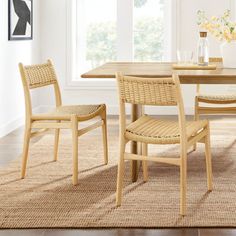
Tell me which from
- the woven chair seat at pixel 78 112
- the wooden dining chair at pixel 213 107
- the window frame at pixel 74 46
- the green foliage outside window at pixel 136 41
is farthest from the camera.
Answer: the green foliage outside window at pixel 136 41

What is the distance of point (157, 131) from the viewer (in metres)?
3.62

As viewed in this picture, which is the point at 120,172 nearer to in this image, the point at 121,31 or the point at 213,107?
the point at 213,107

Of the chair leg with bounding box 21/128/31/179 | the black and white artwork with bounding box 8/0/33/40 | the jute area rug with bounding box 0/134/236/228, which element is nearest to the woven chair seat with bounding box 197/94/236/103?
the jute area rug with bounding box 0/134/236/228

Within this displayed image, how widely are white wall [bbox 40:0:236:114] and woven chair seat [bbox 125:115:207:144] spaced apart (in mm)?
3609

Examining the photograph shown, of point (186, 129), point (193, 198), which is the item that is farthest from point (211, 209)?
point (186, 129)

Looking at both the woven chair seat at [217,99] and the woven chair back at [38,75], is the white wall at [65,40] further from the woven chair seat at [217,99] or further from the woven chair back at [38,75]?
the woven chair back at [38,75]

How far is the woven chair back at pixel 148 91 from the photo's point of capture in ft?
10.9

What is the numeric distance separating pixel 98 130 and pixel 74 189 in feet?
7.87

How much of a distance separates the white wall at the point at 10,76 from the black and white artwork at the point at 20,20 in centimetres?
7

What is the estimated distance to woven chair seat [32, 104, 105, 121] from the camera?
4217 millimetres

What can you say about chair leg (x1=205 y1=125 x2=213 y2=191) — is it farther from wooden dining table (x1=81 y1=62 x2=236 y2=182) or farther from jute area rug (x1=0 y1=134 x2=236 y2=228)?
wooden dining table (x1=81 y1=62 x2=236 y2=182)

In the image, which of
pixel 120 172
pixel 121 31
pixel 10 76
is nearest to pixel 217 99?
pixel 120 172

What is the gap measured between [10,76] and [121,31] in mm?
1772

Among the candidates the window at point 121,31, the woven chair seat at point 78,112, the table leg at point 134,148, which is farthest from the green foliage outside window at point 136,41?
the table leg at point 134,148
